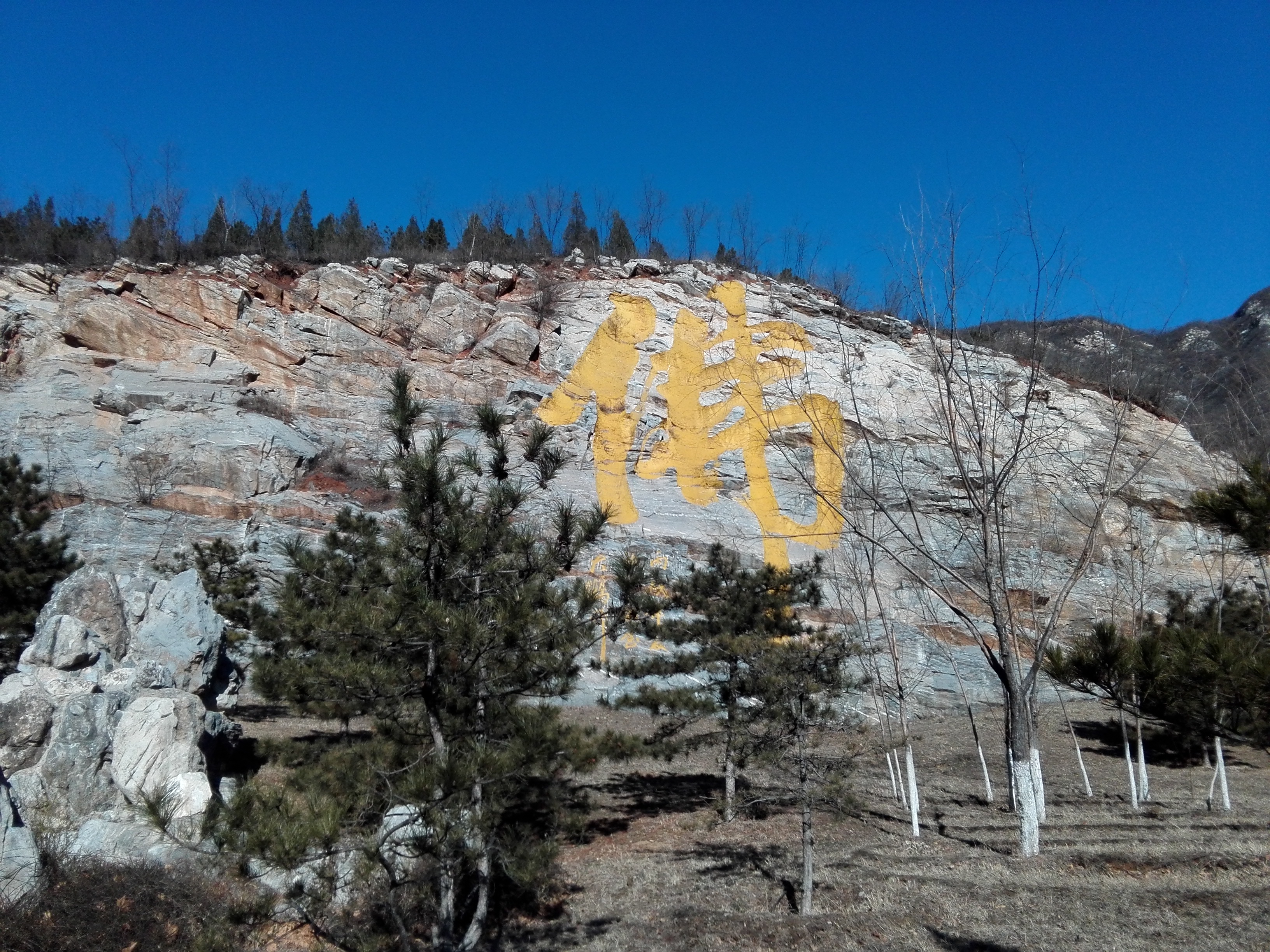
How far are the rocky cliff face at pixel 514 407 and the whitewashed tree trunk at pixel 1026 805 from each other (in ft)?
31.2

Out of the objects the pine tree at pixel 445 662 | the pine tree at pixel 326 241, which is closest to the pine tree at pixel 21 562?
the pine tree at pixel 445 662

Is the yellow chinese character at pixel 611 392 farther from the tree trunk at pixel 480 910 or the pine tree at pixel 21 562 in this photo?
the tree trunk at pixel 480 910

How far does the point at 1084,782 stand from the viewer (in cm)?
1588

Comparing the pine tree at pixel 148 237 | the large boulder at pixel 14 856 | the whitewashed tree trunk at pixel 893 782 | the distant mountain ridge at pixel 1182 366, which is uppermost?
the pine tree at pixel 148 237

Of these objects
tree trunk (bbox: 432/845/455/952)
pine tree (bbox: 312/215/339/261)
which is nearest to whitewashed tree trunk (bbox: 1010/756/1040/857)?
tree trunk (bbox: 432/845/455/952)

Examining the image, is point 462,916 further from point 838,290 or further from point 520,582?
point 838,290

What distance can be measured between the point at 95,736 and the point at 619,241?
130 feet

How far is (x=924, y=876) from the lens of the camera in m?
9.54

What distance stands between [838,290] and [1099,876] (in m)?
16.3

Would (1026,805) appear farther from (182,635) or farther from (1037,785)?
(182,635)

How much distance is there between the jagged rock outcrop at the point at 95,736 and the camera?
806 centimetres

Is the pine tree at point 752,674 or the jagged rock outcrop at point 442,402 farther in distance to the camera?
the jagged rock outcrop at point 442,402

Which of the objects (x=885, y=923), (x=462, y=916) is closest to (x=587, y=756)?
(x=462, y=916)

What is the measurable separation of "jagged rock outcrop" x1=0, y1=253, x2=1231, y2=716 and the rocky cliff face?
0.32ft
